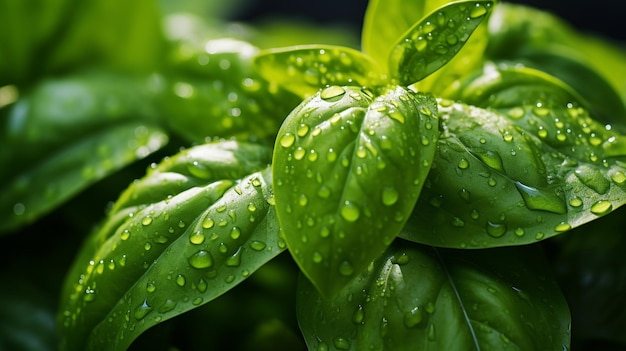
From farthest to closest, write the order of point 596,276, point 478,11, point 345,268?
point 596,276 < point 478,11 < point 345,268

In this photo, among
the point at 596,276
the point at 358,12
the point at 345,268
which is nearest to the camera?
the point at 345,268

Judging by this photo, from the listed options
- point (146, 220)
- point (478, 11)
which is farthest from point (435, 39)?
point (146, 220)

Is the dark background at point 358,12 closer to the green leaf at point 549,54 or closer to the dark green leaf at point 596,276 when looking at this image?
the green leaf at point 549,54

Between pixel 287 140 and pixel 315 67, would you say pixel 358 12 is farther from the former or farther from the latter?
pixel 287 140

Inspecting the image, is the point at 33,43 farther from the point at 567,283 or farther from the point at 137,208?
the point at 567,283

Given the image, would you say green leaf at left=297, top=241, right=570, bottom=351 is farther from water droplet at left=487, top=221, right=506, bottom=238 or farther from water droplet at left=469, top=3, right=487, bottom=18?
water droplet at left=469, top=3, right=487, bottom=18

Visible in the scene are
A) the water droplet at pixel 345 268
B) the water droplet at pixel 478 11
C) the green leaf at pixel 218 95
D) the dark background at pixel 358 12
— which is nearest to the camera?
the water droplet at pixel 345 268

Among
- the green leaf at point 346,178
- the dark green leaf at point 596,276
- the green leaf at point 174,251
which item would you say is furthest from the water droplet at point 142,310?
the dark green leaf at point 596,276
